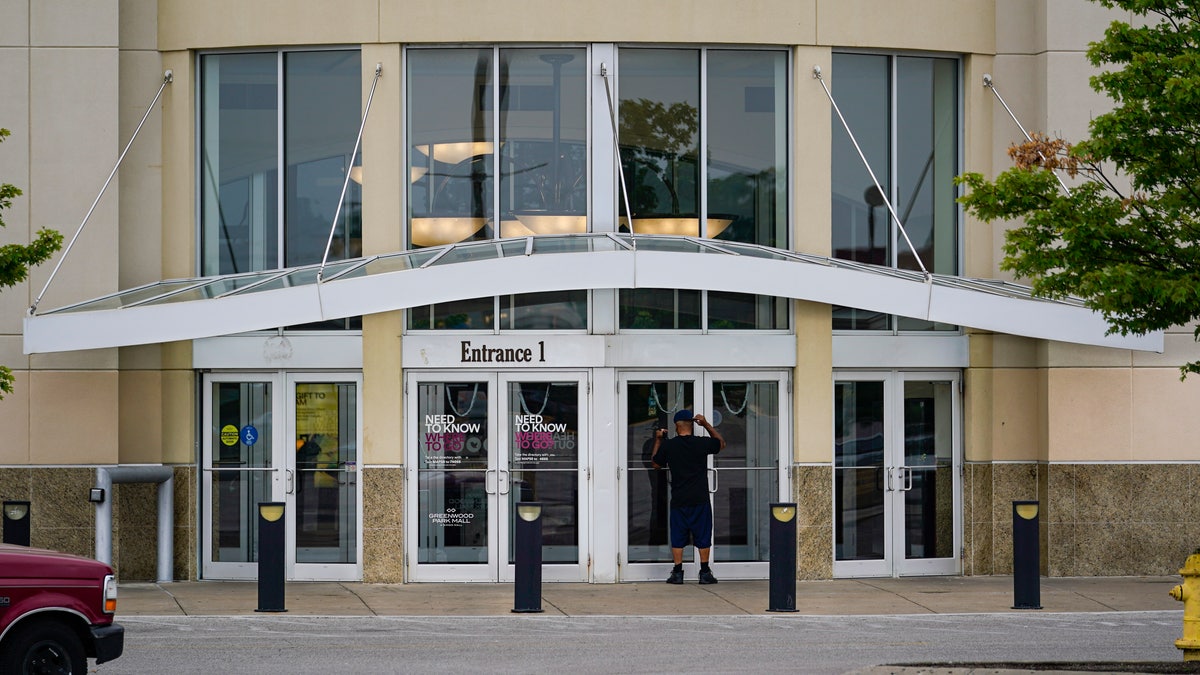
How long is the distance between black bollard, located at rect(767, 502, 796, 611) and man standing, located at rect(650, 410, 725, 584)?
1917 millimetres

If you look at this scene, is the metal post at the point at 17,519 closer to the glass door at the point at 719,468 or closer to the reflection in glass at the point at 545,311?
the reflection in glass at the point at 545,311

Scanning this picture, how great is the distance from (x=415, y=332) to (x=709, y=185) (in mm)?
3888

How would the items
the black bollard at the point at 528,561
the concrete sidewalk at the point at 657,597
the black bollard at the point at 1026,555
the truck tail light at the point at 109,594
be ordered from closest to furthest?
the truck tail light at the point at 109,594 < the black bollard at the point at 528,561 < the black bollard at the point at 1026,555 < the concrete sidewalk at the point at 657,597

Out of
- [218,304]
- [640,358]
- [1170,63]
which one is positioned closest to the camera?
[1170,63]

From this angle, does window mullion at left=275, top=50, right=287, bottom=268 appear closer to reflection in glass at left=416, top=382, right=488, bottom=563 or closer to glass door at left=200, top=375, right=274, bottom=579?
glass door at left=200, top=375, right=274, bottom=579

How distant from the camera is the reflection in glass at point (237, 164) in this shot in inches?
715

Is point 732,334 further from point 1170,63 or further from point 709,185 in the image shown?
point 1170,63

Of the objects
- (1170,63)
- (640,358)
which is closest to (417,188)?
(640,358)

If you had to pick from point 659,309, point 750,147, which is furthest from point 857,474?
point 750,147

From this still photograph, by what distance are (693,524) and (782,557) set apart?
2168 mm

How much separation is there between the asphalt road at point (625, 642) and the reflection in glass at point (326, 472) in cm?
297

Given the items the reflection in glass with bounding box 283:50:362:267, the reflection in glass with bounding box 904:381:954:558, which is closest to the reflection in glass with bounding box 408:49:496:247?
the reflection in glass with bounding box 283:50:362:267

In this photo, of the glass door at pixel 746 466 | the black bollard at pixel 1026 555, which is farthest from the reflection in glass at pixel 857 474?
the black bollard at pixel 1026 555

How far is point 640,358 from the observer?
689 inches
